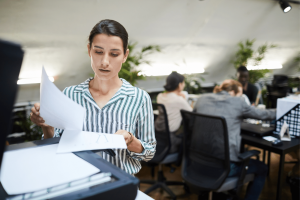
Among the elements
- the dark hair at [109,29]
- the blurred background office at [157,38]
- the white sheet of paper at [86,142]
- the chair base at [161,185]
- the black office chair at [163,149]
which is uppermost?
the blurred background office at [157,38]

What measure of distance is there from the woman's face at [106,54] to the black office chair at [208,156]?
1.22 meters

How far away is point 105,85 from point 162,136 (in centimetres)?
177

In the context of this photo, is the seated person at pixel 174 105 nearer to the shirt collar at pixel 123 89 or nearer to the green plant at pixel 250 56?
the shirt collar at pixel 123 89

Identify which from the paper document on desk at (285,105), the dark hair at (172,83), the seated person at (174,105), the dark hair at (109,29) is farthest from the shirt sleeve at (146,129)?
the dark hair at (172,83)

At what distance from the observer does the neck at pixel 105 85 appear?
829 millimetres

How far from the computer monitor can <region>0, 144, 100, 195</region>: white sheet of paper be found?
0.19m

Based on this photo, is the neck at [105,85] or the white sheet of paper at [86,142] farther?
the neck at [105,85]

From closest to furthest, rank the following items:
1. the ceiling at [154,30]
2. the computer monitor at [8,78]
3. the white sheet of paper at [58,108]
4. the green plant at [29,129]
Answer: the computer monitor at [8,78]
the white sheet of paper at [58,108]
the ceiling at [154,30]
the green plant at [29,129]

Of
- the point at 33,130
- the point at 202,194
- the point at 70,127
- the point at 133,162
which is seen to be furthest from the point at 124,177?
the point at 33,130

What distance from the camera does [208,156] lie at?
78.7 inches

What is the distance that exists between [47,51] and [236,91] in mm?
2190

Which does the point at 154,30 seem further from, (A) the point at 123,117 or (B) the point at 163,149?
(A) the point at 123,117

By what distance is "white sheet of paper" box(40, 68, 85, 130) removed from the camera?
0.56 m

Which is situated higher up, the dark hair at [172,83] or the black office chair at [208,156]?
the dark hair at [172,83]
